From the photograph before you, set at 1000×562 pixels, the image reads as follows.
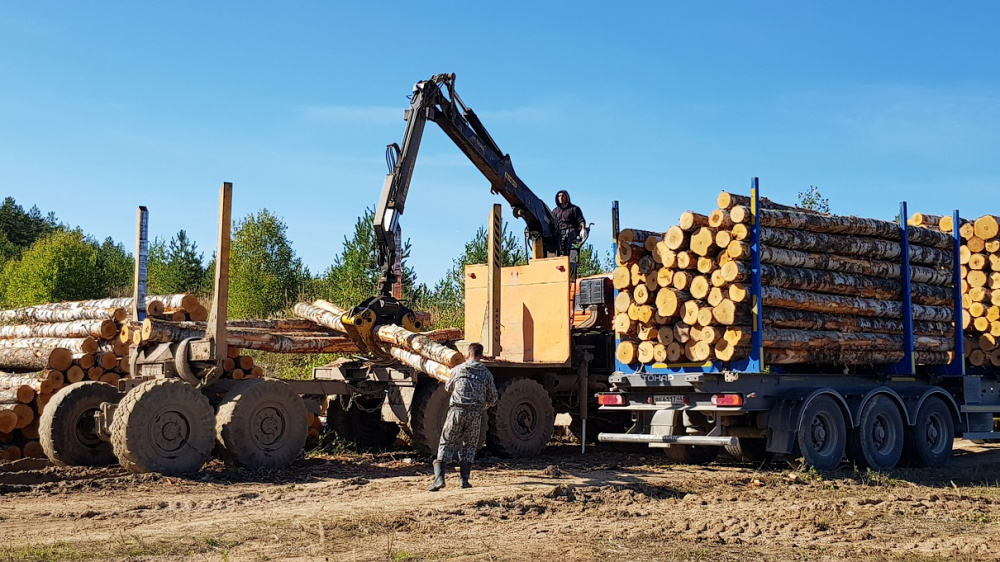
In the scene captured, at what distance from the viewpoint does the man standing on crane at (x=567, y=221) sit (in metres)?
17.8

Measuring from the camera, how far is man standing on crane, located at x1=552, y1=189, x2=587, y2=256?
17828 mm

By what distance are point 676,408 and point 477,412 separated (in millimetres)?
3187

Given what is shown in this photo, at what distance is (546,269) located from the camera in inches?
602

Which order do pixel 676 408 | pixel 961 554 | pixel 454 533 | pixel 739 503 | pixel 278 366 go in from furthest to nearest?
pixel 278 366
pixel 676 408
pixel 739 503
pixel 454 533
pixel 961 554

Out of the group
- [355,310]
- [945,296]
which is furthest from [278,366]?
[945,296]

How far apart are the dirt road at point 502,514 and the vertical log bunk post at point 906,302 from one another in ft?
5.60

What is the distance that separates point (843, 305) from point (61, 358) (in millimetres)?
11362

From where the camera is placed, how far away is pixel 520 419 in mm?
14508

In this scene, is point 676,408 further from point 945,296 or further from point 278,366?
point 278,366

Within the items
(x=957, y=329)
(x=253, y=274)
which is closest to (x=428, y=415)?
(x=957, y=329)

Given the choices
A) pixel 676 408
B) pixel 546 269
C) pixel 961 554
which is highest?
pixel 546 269

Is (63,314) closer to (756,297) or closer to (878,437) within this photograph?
(756,297)

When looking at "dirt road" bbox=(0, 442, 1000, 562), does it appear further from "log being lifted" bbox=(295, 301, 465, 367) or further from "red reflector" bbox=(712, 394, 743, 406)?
"log being lifted" bbox=(295, 301, 465, 367)

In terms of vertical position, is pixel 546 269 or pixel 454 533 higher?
pixel 546 269
